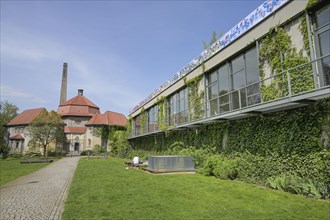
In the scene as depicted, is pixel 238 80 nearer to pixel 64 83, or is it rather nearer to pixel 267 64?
pixel 267 64

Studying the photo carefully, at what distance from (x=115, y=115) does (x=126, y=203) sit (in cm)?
5187

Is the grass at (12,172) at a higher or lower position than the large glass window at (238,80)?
lower

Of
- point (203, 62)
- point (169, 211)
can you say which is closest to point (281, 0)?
point (203, 62)

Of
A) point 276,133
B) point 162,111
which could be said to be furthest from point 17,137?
point 276,133

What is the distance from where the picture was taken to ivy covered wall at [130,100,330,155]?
320 inches

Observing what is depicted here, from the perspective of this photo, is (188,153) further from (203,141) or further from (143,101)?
(143,101)

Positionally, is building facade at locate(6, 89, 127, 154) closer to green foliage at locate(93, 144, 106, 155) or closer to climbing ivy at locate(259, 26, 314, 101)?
green foliage at locate(93, 144, 106, 155)

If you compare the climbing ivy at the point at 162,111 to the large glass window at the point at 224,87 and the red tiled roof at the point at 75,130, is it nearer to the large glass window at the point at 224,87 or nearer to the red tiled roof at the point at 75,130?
the large glass window at the point at 224,87

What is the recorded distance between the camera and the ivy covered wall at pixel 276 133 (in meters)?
8.12

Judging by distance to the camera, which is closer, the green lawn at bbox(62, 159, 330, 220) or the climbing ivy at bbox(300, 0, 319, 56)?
the green lawn at bbox(62, 159, 330, 220)

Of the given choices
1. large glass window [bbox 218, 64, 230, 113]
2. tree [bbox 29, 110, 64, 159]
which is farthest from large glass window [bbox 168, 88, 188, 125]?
tree [bbox 29, 110, 64, 159]

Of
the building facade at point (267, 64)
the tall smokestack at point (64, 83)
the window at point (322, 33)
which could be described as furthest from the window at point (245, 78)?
the tall smokestack at point (64, 83)

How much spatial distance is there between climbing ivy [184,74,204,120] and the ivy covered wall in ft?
4.95

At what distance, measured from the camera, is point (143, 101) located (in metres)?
32.2
